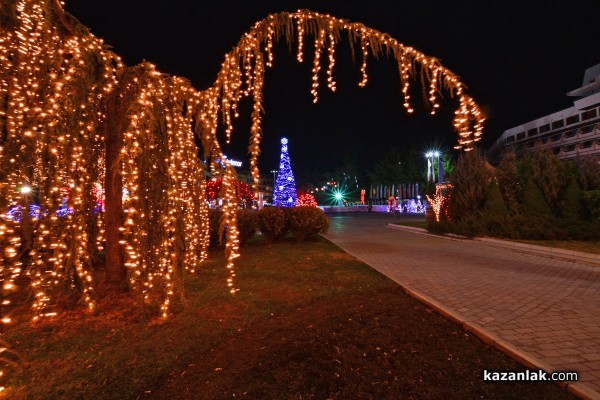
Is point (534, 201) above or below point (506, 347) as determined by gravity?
above

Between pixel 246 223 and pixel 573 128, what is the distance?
45298 millimetres

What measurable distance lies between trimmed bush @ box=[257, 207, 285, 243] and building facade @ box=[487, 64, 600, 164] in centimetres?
3110

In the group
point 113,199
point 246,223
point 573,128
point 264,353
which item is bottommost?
point 264,353

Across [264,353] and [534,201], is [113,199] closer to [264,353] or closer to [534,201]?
[264,353]

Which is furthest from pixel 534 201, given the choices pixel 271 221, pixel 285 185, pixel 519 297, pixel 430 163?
pixel 430 163

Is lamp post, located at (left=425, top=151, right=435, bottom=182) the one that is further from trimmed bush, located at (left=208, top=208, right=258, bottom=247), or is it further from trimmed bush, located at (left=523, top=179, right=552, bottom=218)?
trimmed bush, located at (left=208, top=208, right=258, bottom=247)

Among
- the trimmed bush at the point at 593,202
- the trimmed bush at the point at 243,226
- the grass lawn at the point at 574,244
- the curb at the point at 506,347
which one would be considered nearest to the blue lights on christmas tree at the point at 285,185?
the trimmed bush at the point at 243,226

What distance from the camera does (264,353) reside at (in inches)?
154

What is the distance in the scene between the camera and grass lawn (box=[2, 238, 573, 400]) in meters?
3.18

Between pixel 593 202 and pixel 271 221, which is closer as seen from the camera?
pixel 593 202

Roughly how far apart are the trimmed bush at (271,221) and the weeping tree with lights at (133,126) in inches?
308

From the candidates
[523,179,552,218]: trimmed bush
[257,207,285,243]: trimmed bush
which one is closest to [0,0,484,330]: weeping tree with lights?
[257,207,285,243]: trimmed bush

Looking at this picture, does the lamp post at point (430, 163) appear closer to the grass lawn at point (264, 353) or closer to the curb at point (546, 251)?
the curb at point (546, 251)

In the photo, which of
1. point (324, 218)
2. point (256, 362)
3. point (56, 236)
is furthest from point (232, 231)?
point (324, 218)
